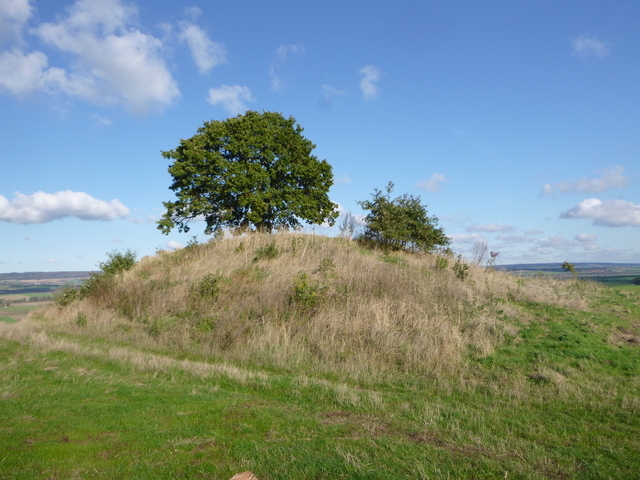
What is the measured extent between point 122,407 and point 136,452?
2.04 m

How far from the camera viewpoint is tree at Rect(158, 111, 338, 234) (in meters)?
26.0

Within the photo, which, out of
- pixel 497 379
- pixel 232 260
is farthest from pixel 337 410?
pixel 232 260

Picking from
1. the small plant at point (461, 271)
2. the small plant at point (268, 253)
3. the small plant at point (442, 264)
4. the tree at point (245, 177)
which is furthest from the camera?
the tree at point (245, 177)

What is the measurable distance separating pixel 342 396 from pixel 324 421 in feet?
4.20

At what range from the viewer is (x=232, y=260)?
68.4 ft

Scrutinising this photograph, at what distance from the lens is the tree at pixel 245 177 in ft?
85.5

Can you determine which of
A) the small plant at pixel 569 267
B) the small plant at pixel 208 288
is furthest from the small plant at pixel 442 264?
the small plant at pixel 208 288

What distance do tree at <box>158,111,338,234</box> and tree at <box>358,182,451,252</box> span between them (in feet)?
21.5

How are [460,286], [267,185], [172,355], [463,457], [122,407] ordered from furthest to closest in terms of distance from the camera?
[267,185], [460,286], [172,355], [122,407], [463,457]

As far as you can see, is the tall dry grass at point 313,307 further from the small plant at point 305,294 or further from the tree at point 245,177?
the tree at point 245,177

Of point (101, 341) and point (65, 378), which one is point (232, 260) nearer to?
point (101, 341)

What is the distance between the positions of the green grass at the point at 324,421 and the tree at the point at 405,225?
11639 millimetres

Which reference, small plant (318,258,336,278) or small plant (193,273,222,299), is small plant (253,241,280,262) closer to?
small plant (193,273,222,299)

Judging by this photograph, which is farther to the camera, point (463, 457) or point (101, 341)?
point (101, 341)
